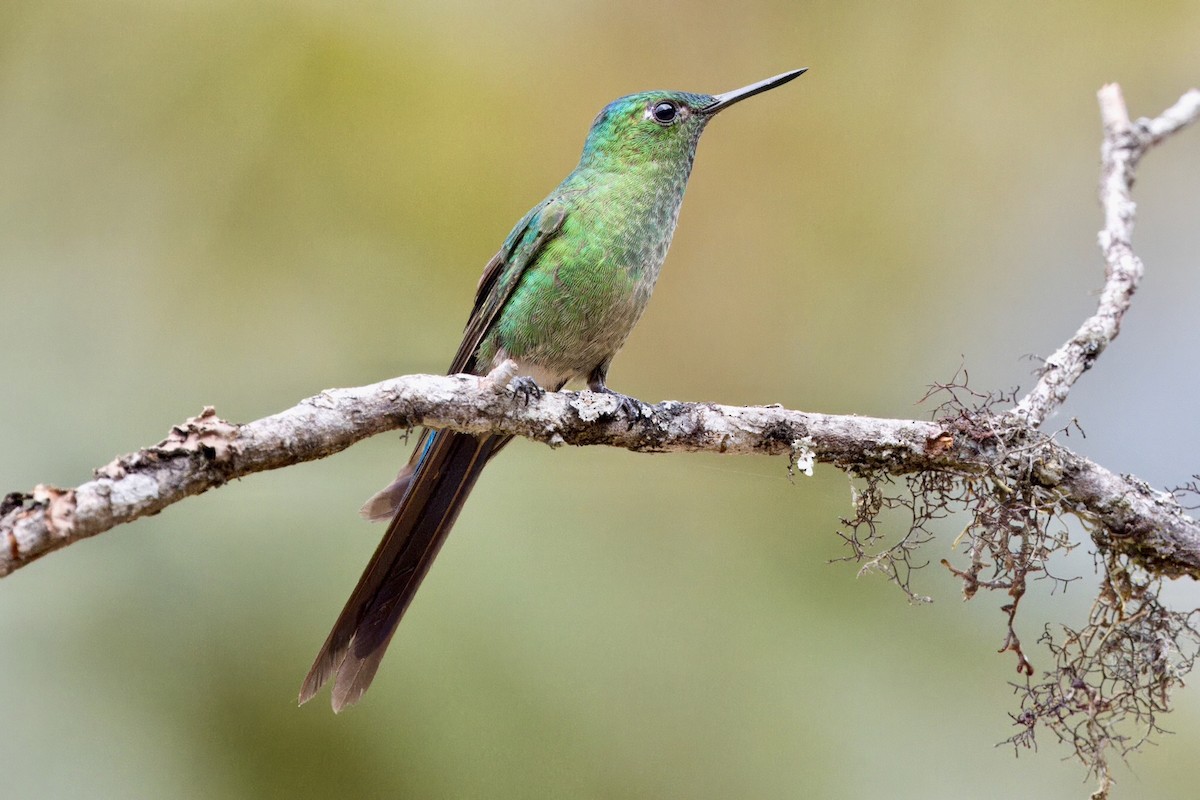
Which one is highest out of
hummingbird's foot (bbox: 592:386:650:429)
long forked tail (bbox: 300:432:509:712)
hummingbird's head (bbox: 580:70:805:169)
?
hummingbird's head (bbox: 580:70:805:169)

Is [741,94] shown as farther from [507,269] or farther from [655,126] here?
[507,269]

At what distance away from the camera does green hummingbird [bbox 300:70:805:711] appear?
301 cm

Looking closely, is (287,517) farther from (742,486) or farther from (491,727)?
(742,486)

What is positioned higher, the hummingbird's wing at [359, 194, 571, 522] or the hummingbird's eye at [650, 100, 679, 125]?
the hummingbird's eye at [650, 100, 679, 125]

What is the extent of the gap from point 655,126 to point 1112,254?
160 centimetres

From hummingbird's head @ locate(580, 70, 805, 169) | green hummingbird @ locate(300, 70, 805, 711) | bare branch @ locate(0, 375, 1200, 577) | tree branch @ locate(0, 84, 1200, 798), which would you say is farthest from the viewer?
hummingbird's head @ locate(580, 70, 805, 169)

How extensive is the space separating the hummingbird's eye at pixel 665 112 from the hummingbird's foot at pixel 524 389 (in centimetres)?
162

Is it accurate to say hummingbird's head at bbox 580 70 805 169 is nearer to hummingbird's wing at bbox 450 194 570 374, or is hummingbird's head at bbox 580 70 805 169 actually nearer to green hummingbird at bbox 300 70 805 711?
green hummingbird at bbox 300 70 805 711

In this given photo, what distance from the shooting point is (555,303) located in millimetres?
3391

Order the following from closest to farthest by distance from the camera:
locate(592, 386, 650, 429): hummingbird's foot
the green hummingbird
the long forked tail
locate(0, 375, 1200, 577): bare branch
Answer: locate(0, 375, 1200, 577): bare branch → locate(592, 386, 650, 429): hummingbird's foot → the long forked tail → the green hummingbird

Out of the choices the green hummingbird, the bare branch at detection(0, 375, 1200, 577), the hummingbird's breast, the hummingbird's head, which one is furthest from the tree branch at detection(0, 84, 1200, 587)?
the hummingbird's head

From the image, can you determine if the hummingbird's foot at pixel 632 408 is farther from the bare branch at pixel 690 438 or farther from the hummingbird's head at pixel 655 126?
the hummingbird's head at pixel 655 126

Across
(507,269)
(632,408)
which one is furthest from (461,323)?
(632,408)

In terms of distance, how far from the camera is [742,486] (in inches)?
205
